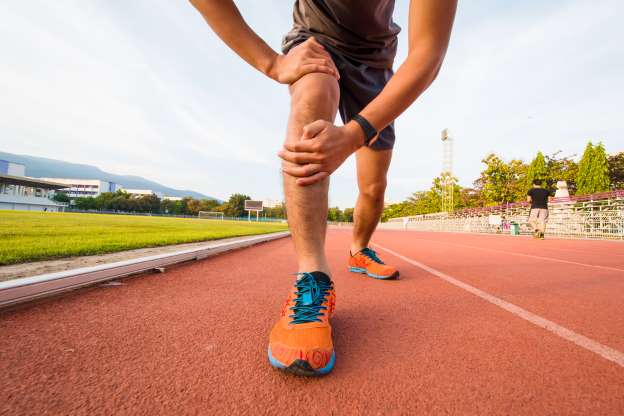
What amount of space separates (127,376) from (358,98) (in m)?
1.90

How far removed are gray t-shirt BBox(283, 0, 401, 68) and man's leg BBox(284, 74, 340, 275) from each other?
0.59 meters

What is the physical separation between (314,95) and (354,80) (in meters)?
0.73

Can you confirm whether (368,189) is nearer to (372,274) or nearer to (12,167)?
(372,274)

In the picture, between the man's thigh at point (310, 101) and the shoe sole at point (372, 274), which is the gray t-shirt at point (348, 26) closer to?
the man's thigh at point (310, 101)

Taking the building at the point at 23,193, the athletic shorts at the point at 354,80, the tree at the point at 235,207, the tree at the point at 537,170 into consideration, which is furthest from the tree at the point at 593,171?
the tree at the point at 235,207

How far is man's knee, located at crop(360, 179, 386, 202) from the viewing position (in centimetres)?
250

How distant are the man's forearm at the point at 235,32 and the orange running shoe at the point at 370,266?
1701 millimetres

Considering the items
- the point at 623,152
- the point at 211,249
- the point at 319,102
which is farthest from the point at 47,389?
the point at 623,152

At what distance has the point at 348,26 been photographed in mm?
1775

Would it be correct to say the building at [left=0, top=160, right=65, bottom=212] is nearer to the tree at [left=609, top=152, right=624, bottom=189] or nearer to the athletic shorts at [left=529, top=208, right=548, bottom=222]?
the athletic shorts at [left=529, top=208, right=548, bottom=222]

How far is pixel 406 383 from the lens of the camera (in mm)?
896

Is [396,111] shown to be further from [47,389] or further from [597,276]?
[597,276]

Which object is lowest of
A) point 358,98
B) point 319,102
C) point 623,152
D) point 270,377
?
point 270,377

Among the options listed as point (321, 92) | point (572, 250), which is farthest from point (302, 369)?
point (572, 250)
